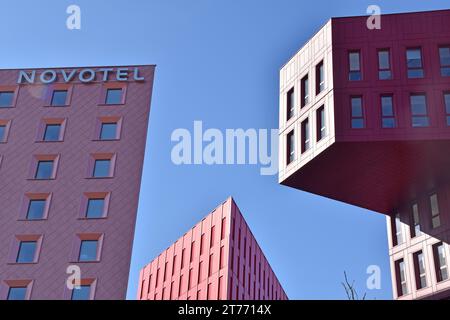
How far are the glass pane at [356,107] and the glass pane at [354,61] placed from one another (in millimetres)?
2223

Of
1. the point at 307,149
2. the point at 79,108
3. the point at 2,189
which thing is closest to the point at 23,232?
the point at 2,189

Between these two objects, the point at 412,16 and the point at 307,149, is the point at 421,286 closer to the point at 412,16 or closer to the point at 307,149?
the point at 307,149

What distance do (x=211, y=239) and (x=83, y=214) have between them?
2200 centimetres

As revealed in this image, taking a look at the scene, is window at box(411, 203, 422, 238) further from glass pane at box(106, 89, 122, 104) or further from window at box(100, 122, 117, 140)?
glass pane at box(106, 89, 122, 104)

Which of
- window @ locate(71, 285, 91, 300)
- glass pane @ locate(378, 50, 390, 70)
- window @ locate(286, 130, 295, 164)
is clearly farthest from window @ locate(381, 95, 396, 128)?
window @ locate(71, 285, 91, 300)

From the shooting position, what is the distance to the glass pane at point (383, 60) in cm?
3619

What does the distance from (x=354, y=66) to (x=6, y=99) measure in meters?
30.0

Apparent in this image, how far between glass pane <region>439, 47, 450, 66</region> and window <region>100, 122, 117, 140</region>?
998 inches

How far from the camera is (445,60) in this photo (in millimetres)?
35781

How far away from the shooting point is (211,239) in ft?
204

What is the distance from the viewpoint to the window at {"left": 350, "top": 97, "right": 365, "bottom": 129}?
114 ft

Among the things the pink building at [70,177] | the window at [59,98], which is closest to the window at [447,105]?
the pink building at [70,177]

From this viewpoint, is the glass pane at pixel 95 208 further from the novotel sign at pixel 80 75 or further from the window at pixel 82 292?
the novotel sign at pixel 80 75

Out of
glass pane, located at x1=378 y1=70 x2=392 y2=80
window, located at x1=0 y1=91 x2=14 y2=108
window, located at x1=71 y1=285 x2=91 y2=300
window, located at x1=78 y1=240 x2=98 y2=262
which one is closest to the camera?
glass pane, located at x1=378 y1=70 x2=392 y2=80
